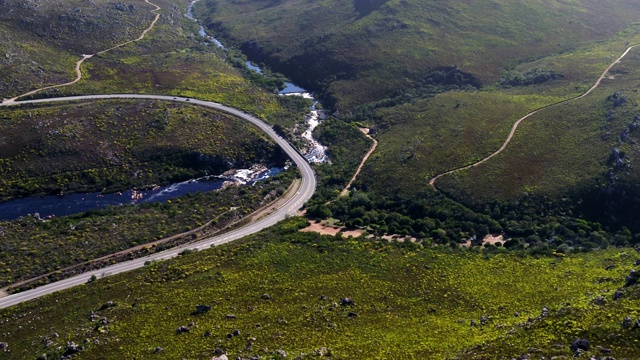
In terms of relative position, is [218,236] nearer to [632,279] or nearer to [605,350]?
[632,279]

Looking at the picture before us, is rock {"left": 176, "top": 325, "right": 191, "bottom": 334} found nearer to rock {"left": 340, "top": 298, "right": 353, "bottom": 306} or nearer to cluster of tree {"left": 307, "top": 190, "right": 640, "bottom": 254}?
rock {"left": 340, "top": 298, "right": 353, "bottom": 306}

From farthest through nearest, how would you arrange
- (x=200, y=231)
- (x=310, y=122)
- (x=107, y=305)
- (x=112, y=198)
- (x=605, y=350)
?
(x=310, y=122), (x=112, y=198), (x=200, y=231), (x=107, y=305), (x=605, y=350)

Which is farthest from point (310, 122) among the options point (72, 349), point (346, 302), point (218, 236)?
point (72, 349)

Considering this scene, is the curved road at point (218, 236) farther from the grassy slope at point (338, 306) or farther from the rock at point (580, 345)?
the rock at point (580, 345)

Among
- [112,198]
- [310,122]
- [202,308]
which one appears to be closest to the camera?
[202,308]

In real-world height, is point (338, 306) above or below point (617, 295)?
below

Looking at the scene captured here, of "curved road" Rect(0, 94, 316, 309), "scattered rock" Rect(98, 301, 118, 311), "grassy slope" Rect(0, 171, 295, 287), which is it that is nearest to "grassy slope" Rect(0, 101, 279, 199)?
"curved road" Rect(0, 94, 316, 309)

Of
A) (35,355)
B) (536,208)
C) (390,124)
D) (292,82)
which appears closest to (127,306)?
(35,355)
